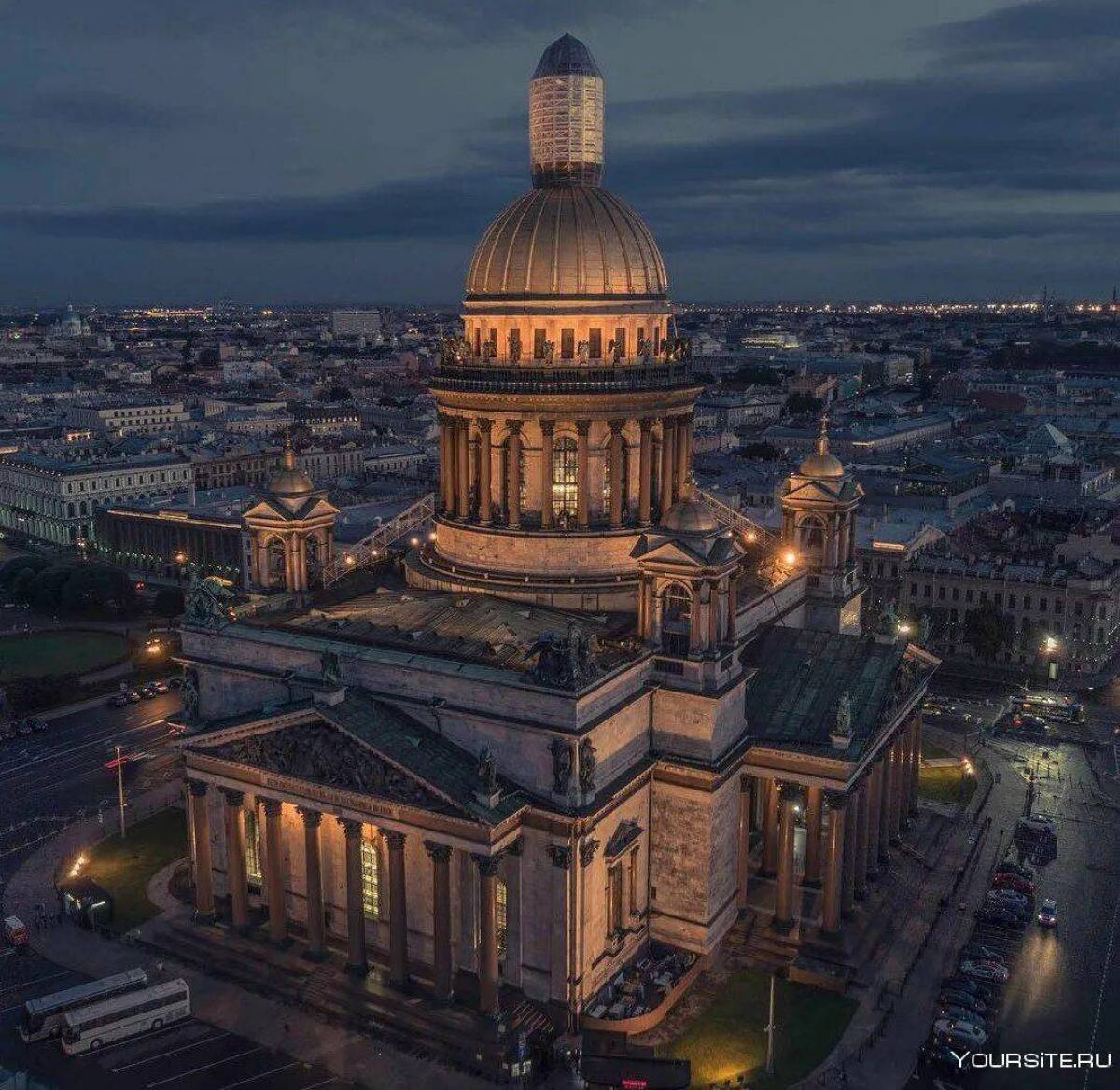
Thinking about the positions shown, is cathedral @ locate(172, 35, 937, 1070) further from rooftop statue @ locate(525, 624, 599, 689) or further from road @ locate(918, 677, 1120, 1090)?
road @ locate(918, 677, 1120, 1090)

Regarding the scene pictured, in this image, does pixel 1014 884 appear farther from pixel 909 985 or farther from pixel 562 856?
pixel 562 856

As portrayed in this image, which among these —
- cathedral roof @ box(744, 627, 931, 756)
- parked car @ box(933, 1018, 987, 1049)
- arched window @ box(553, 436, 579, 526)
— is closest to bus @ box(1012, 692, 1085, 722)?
cathedral roof @ box(744, 627, 931, 756)

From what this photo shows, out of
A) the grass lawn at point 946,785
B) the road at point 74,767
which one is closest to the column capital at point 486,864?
the road at point 74,767

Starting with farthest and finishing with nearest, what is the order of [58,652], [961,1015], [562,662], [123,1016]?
[58,652], [961,1015], [123,1016], [562,662]

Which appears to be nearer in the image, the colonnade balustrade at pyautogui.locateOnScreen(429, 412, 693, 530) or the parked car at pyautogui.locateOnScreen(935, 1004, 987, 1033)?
the parked car at pyautogui.locateOnScreen(935, 1004, 987, 1033)

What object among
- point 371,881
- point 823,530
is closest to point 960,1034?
point 371,881

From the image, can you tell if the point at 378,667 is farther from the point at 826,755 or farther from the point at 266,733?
the point at 826,755

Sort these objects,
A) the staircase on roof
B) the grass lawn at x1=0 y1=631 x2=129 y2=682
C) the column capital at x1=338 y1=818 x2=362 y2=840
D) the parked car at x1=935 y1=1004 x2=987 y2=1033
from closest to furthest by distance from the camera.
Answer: the parked car at x1=935 y1=1004 x2=987 y2=1033 < the column capital at x1=338 y1=818 x2=362 y2=840 < the staircase on roof < the grass lawn at x1=0 y1=631 x2=129 y2=682

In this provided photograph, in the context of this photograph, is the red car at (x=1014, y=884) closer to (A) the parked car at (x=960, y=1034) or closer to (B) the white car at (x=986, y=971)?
(B) the white car at (x=986, y=971)
